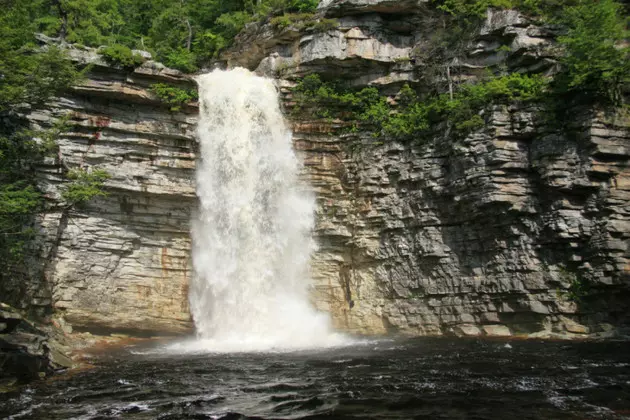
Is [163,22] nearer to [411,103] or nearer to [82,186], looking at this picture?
[82,186]

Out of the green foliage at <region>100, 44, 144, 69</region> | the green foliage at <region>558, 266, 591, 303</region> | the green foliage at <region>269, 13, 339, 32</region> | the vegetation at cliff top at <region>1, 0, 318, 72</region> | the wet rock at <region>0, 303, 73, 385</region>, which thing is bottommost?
the wet rock at <region>0, 303, 73, 385</region>

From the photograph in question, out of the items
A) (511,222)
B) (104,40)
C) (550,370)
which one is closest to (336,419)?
(550,370)

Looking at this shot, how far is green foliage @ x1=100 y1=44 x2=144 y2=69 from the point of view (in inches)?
808

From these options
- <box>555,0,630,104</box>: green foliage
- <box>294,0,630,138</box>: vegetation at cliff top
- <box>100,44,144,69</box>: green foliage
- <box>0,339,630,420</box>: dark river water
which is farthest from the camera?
<box>100,44,144,69</box>: green foliage

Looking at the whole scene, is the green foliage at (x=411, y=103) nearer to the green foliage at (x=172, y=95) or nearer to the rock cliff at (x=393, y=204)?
the rock cliff at (x=393, y=204)

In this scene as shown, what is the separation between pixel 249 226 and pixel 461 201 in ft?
30.5

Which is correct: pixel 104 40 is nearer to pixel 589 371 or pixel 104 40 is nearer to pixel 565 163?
pixel 565 163

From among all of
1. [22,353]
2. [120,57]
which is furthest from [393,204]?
[22,353]

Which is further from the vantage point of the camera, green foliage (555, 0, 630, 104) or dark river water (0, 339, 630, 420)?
green foliage (555, 0, 630, 104)

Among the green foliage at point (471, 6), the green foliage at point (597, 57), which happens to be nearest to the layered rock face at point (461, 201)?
the green foliage at point (471, 6)

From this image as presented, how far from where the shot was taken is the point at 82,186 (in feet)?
62.3

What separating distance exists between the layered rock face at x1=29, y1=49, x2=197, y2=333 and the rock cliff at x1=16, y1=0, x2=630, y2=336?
0.06 m

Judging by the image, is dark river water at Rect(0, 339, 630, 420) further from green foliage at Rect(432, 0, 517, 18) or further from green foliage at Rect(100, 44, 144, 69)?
green foliage at Rect(432, 0, 517, 18)

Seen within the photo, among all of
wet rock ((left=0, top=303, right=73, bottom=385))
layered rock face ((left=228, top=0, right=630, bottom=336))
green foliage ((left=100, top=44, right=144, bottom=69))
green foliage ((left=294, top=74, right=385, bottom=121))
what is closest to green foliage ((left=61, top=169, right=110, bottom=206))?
green foliage ((left=100, top=44, right=144, bottom=69))
